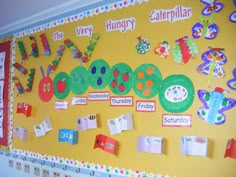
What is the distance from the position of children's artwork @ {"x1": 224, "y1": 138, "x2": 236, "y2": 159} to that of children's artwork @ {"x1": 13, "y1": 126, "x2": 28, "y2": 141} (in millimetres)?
1440

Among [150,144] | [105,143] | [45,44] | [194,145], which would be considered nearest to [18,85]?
[45,44]

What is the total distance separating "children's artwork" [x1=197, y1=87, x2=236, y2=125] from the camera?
1.01 metres

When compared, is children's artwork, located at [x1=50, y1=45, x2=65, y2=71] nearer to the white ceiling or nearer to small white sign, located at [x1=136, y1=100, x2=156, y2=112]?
the white ceiling

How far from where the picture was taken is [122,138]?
132cm

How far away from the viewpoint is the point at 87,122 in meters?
1.46

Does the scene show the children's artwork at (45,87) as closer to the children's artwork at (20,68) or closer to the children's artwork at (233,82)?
the children's artwork at (20,68)

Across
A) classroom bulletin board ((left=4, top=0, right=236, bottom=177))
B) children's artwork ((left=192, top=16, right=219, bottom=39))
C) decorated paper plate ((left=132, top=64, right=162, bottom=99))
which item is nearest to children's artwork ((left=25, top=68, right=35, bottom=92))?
classroom bulletin board ((left=4, top=0, right=236, bottom=177))

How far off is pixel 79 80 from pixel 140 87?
1.51 ft

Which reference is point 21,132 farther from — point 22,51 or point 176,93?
point 176,93

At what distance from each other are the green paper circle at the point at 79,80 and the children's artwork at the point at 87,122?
0.56 ft

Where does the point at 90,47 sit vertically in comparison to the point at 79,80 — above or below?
above

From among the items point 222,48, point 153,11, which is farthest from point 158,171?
point 153,11

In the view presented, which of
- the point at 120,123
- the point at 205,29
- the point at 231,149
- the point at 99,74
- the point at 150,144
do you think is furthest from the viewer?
the point at 99,74

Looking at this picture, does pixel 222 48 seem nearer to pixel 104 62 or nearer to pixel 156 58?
pixel 156 58
